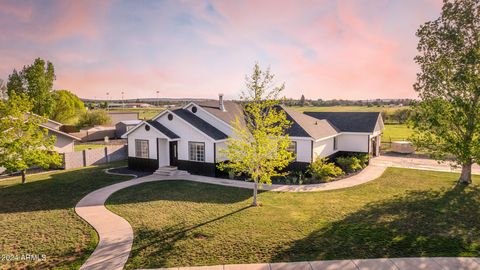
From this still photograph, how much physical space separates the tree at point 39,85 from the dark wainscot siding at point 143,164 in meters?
33.5

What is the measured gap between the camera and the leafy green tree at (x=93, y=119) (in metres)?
57.9

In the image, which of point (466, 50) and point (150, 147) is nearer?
point (466, 50)

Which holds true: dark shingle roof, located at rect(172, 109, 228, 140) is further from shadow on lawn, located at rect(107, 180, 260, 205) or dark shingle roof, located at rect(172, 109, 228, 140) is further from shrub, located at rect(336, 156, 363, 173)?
shrub, located at rect(336, 156, 363, 173)

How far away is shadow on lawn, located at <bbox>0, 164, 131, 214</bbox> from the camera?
15594mm

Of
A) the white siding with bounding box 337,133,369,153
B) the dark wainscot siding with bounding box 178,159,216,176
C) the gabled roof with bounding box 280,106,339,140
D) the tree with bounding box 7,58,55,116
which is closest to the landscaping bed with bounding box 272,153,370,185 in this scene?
the gabled roof with bounding box 280,106,339,140

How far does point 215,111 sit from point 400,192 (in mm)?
15748

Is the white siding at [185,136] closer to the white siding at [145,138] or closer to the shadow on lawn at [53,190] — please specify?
the white siding at [145,138]

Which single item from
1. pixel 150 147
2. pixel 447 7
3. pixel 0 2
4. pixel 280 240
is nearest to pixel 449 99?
pixel 447 7

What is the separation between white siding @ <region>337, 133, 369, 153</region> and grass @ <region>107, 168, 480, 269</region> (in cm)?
924

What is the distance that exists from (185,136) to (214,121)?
112 inches

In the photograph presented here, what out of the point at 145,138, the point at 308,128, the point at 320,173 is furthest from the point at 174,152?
the point at 320,173

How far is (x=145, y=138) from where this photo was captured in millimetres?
25141

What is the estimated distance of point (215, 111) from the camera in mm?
26203

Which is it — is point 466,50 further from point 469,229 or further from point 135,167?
point 135,167
